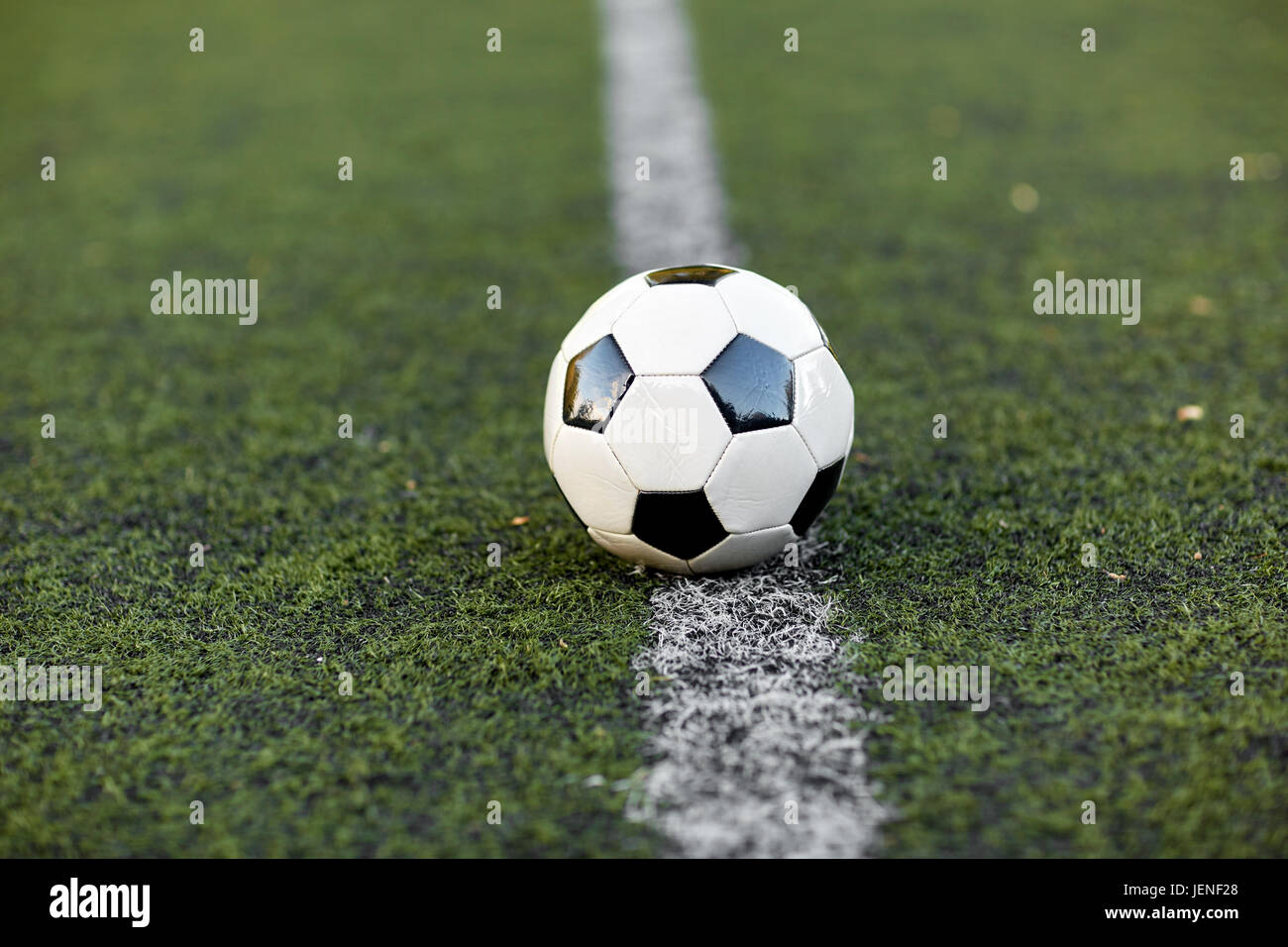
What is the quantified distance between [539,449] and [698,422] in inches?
49.9

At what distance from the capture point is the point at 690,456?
2.75m

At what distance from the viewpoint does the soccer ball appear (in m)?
2.76

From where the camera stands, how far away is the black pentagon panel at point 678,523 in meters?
2.78

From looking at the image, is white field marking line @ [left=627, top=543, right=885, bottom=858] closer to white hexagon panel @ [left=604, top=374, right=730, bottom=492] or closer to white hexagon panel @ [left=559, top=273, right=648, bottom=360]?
white hexagon panel @ [left=604, top=374, right=730, bottom=492]

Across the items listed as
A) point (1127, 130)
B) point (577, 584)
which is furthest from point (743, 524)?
point (1127, 130)

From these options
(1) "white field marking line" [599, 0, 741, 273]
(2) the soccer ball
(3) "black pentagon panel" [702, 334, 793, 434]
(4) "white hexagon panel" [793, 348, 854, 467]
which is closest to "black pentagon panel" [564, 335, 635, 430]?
(2) the soccer ball

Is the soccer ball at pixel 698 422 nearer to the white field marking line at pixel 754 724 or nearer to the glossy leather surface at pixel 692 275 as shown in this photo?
the glossy leather surface at pixel 692 275

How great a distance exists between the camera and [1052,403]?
13.2ft

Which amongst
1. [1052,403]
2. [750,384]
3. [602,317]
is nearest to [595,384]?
[602,317]

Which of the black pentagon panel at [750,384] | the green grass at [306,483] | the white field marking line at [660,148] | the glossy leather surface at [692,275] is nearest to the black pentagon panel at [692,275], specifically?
the glossy leather surface at [692,275]

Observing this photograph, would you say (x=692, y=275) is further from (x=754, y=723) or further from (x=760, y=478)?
(x=754, y=723)

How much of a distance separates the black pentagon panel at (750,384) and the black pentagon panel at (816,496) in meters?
0.21
